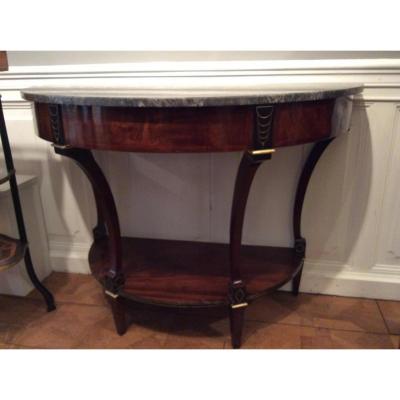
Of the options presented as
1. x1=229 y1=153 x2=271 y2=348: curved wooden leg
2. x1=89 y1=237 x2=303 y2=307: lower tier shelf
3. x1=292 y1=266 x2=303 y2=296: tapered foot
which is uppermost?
x1=229 y1=153 x2=271 y2=348: curved wooden leg

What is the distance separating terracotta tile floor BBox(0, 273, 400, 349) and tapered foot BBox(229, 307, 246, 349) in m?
0.04

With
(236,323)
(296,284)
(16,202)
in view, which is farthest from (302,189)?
(16,202)

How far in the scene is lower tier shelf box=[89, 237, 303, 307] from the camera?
829mm

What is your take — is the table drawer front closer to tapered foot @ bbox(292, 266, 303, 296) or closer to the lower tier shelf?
the lower tier shelf

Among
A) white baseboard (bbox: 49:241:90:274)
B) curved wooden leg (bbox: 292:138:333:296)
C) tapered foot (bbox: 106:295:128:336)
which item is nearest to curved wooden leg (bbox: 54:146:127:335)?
tapered foot (bbox: 106:295:128:336)

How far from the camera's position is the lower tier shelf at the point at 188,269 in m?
0.83

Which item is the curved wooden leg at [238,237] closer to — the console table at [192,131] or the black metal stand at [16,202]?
the console table at [192,131]

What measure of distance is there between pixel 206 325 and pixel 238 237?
1.09 feet

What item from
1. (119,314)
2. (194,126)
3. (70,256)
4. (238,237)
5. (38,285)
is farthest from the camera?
(70,256)

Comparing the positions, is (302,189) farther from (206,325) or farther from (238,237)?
(206,325)

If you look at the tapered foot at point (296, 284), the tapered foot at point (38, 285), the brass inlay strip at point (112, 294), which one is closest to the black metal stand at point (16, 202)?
the tapered foot at point (38, 285)

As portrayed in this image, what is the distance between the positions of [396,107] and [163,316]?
0.81 metres

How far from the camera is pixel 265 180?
40.3 inches

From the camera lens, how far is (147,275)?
3.00 ft
